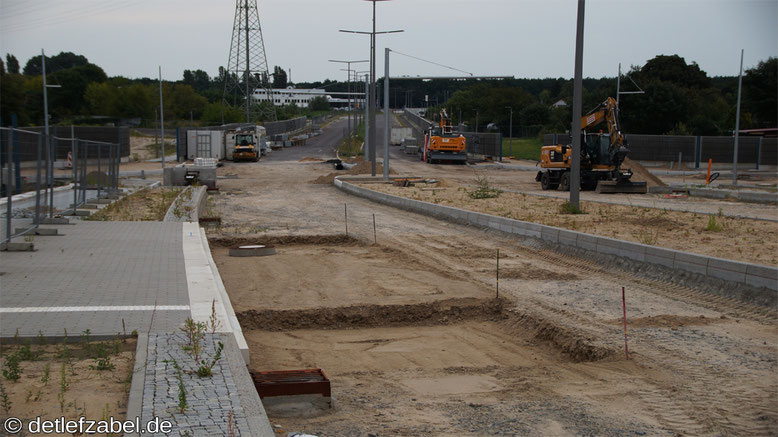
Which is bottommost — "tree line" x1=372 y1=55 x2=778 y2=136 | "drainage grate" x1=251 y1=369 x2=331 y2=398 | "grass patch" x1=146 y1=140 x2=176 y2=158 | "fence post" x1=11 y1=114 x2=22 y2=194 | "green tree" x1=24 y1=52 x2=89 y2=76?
"drainage grate" x1=251 y1=369 x2=331 y2=398

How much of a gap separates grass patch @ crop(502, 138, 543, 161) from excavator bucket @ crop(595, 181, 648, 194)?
99.8 ft

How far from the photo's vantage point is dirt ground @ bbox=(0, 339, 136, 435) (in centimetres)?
494

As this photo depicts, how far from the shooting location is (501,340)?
9.07 metres

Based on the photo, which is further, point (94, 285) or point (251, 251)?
point (251, 251)

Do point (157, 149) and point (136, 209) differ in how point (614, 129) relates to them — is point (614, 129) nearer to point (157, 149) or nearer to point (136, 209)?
point (136, 209)

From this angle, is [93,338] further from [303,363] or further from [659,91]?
[659,91]

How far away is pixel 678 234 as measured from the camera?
1559cm

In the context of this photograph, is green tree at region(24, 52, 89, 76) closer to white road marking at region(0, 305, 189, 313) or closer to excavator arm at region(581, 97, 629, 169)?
excavator arm at region(581, 97, 629, 169)

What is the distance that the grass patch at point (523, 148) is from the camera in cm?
6352

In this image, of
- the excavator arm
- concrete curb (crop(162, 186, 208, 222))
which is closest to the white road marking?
concrete curb (crop(162, 186, 208, 222))

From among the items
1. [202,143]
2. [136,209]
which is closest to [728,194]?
[136,209]

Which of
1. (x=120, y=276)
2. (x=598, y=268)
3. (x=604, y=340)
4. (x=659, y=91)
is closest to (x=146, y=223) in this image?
(x=120, y=276)

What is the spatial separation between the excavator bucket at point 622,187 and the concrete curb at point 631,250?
10.1 metres

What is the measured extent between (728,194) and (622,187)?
13.0ft
